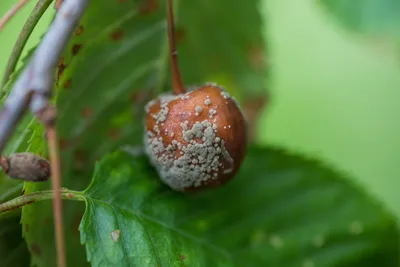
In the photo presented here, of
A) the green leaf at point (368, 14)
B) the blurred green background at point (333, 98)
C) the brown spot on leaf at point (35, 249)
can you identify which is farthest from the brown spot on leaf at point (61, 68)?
the blurred green background at point (333, 98)

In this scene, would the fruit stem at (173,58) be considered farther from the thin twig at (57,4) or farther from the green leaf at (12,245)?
the green leaf at (12,245)

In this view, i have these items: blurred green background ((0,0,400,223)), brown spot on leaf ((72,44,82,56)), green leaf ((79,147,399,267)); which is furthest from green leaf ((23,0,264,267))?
blurred green background ((0,0,400,223))

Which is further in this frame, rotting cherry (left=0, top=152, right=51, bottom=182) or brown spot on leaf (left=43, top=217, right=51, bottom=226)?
brown spot on leaf (left=43, top=217, right=51, bottom=226)

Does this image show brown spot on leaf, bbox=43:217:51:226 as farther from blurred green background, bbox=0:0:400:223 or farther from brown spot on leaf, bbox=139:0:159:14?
blurred green background, bbox=0:0:400:223

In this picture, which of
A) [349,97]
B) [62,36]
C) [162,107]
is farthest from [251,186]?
[349,97]

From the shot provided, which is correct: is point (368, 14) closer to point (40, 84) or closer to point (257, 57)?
point (257, 57)

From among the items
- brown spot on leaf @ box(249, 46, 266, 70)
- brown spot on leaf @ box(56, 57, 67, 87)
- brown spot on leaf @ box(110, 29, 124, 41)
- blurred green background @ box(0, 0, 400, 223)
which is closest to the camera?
brown spot on leaf @ box(56, 57, 67, 87)

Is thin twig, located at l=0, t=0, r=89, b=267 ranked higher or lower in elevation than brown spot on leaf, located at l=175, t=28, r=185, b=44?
higher
